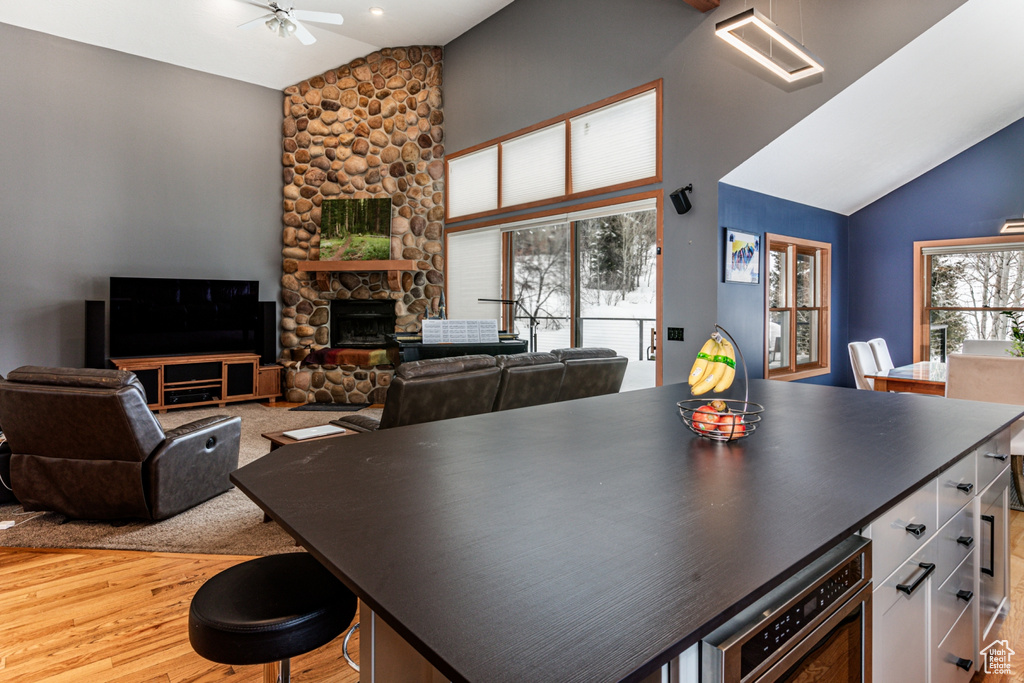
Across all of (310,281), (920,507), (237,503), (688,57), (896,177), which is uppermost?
(688,57)

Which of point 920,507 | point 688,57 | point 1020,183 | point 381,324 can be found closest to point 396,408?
point 920,507

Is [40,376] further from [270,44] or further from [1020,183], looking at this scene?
[1020,183]

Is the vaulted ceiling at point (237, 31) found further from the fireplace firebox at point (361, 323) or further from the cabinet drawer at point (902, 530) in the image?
the cabinet drawer at point (902, 530)

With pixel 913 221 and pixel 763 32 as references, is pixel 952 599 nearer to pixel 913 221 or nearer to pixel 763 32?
pixel 763 32

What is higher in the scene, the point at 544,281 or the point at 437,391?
the point at 544,281

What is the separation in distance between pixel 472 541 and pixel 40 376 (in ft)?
9.94

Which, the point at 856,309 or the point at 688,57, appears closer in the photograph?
the point at 688,57

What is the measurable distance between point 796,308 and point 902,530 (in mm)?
4805

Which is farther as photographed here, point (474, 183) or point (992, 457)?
point (474, 183)

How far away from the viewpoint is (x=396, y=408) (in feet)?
8.66

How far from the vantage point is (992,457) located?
1.70 meters

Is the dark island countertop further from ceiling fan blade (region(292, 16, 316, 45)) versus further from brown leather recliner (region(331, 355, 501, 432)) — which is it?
ceiling fan blade (region(292, 16, 316, 45))

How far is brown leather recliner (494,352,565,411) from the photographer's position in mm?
3100

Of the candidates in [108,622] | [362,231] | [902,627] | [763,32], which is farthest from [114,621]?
[362,231]
